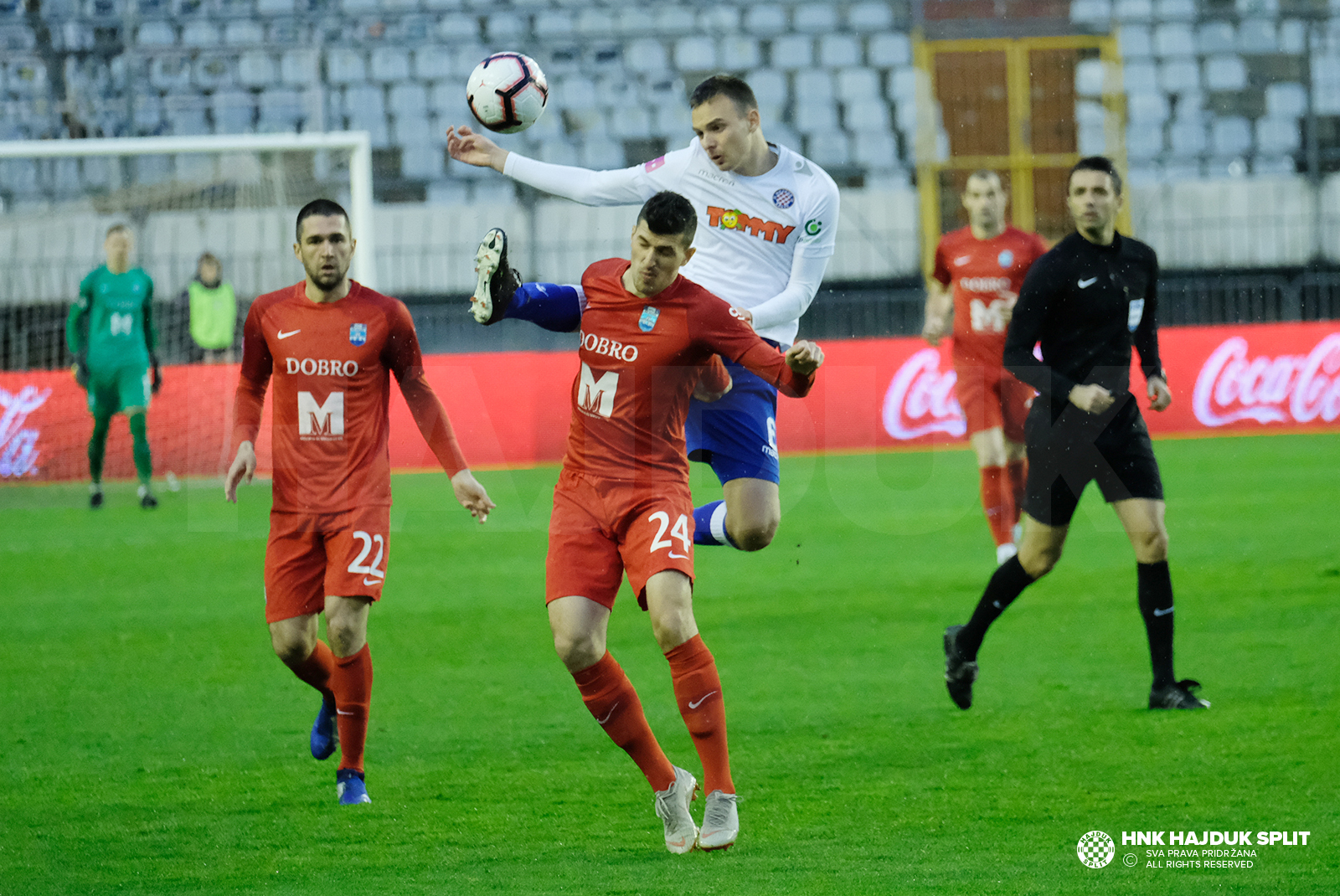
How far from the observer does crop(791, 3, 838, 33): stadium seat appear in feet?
66.9

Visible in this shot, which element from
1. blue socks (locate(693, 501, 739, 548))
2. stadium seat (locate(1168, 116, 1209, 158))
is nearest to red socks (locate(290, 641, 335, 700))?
blue socks (locate(693, 501, 739, 548))

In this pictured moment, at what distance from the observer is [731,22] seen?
2016 cm

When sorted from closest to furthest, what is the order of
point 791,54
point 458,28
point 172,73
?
point 172,73 < point 458,28 < point 791,54

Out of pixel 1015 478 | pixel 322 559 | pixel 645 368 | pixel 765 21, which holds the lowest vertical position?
pixel 1015 478

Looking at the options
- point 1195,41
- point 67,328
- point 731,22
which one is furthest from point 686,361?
point 1195,41

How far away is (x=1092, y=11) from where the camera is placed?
20.6 metres

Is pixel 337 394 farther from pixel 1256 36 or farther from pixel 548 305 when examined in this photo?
pixel 1256 36

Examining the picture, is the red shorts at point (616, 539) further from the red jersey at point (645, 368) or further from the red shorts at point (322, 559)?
the red shorts at point (322, 559)

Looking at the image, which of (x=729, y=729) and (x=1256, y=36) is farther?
(x=1256, y=36)

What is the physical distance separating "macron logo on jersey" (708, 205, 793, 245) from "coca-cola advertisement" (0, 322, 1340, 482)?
22.5ft

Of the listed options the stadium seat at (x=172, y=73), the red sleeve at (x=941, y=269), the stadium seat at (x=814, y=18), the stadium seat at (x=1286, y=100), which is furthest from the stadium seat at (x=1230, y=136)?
the stadium seat at (x=172, y=73)

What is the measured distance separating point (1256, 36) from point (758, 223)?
17057 millimetres

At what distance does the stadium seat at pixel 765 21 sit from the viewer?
2028 centimetres

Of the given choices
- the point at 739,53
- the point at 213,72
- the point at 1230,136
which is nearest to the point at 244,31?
the point at 213,72
